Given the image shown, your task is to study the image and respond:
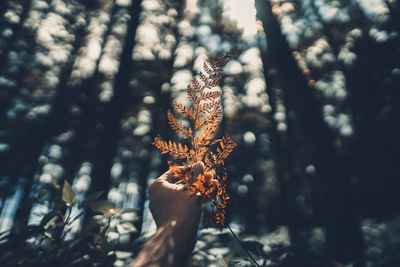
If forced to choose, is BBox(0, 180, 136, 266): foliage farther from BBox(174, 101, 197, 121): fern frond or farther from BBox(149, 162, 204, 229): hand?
BBox(174, 101, 197, 121): fern frond

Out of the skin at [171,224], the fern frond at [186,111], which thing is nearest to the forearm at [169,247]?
the skin at [171,224]

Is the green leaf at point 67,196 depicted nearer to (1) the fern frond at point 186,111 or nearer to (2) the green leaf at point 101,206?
(2) the green leaf at point 101,206

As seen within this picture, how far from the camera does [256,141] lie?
1157mm

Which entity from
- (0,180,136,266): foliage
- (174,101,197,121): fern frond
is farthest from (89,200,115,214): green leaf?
(174,101,197,121): fern frond

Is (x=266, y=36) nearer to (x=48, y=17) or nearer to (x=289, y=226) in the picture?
(x=289, y=226)

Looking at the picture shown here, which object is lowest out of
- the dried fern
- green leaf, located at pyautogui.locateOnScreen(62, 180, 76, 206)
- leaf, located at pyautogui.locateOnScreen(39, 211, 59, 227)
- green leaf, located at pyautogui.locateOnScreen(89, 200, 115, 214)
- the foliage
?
the foliage

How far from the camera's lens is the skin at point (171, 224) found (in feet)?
1.41

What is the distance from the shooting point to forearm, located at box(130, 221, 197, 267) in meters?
0.42

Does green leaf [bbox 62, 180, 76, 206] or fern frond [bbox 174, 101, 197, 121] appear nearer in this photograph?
fern frond [bbox 174, 101, 197, 121]

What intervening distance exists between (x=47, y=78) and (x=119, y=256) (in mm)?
1055

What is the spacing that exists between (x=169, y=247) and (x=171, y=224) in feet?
0.15

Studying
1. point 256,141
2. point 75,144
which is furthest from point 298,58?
point 75,144

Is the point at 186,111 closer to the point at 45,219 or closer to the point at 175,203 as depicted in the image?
the point at 175,203

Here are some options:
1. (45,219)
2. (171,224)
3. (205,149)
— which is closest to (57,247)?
(45,219)
